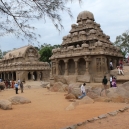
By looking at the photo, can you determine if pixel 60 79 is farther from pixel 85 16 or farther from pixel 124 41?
pixel 124 41

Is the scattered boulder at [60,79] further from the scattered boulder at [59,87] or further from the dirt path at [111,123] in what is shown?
the dirt path at [111,123]

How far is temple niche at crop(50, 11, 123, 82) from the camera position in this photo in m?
21.7

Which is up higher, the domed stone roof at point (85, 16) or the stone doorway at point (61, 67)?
the domed stone roof at point (85, 16)

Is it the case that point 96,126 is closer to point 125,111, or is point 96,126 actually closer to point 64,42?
point 125,111

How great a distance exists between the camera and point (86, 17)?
27172mm

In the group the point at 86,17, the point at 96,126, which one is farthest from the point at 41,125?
the point at 86,17

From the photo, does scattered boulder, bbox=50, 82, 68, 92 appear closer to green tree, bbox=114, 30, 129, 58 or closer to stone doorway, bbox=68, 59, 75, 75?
stone doorway, bbox=68, 59, 75, 75

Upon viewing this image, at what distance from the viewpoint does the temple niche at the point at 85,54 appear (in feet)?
71.1

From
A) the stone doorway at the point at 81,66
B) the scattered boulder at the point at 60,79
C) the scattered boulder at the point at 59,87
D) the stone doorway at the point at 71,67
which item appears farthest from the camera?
Answer: the stone doorway at the point at 71,67

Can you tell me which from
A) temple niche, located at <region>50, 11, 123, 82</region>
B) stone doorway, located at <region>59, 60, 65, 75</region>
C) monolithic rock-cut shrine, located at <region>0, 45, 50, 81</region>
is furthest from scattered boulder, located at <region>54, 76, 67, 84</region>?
monolithic rock-cut shrine, located at <region>0, 45, 50, 81</region>

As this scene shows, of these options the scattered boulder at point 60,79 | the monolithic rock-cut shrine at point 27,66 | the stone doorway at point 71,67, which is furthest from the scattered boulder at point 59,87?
the monolithic rock-cut shrine at point 27,66

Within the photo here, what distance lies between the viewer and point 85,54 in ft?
71.5

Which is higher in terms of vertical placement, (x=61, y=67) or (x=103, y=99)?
(x=61, y=67)

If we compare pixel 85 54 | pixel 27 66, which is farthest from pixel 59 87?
pixel 27 66
